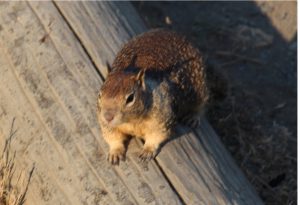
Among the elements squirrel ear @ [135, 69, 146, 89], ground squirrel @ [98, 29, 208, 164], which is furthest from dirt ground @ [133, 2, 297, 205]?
squirrel ear @ [135, 69, 146, 89]

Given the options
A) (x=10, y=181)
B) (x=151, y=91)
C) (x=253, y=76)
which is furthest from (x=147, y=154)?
(x=253, y=76)

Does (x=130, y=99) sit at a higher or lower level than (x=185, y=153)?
higher

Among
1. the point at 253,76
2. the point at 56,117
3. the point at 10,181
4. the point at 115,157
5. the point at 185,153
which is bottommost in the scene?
the point at 253,76

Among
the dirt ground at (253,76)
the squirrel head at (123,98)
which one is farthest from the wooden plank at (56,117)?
the dirt ground at (253,76)

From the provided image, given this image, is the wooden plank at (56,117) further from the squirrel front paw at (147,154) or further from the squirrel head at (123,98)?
the squirrel head at (123,98)

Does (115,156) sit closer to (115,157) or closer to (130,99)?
(115,157)

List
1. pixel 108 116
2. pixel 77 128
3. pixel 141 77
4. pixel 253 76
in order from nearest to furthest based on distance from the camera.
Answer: pixel 108 116
pixel 141 77
pixel 77 128
pixel 253 76
